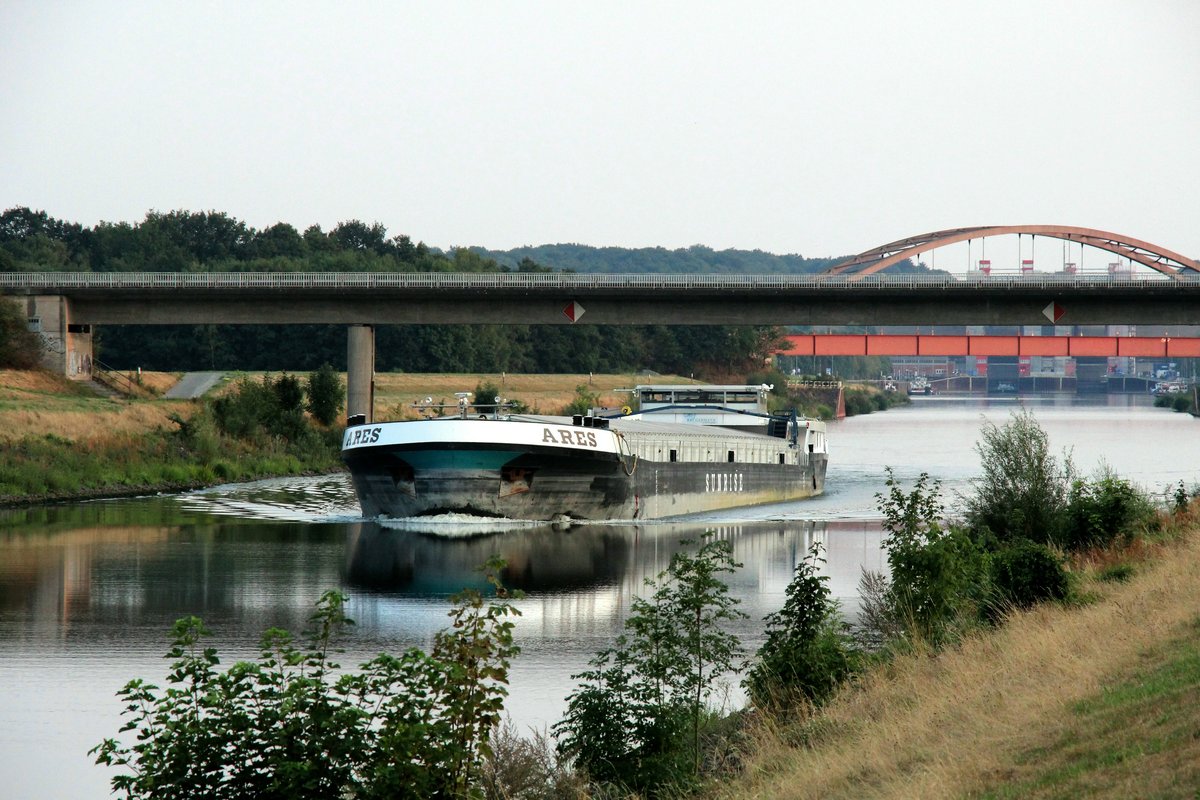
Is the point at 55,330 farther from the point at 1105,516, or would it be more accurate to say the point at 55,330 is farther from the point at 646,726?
the point at 646,726

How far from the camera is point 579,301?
62.8 metres

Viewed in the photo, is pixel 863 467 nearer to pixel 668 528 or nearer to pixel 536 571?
pixel 668 528

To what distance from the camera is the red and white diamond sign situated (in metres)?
62.8

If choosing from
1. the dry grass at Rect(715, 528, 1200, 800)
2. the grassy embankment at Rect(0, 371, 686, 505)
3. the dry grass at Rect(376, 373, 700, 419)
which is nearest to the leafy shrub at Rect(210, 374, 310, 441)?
the grassy embankment at Rect(0, 371, 686, 505)

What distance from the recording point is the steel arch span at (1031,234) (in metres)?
86.3

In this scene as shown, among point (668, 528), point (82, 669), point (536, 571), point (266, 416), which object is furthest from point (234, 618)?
point (266, 416)

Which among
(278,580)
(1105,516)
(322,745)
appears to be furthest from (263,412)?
(322,745)

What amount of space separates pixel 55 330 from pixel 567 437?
117ft

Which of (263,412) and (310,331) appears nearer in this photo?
(263,412)

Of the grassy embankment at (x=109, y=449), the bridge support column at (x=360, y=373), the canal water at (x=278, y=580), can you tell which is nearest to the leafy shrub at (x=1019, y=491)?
the canal water at (x=278, y=580)

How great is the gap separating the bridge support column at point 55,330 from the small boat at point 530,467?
29.8 metres

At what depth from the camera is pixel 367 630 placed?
2216cm

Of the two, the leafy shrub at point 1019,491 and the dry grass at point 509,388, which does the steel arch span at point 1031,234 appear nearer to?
the dry grass at point 509,388

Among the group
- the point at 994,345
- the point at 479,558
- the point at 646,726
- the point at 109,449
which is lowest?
the point at 479,558
